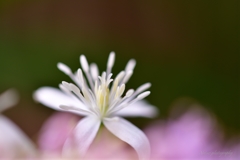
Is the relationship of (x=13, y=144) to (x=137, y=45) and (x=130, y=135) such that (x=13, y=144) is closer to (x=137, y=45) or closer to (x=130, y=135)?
(x=130, y=135)

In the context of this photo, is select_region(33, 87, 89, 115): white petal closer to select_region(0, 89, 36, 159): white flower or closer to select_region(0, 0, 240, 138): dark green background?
select_region(0, 89, 36, 159): white flower

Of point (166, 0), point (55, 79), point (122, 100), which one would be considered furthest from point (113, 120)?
point (166, 0)

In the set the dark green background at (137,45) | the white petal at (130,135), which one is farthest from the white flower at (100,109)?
the dark green background at (137,45)

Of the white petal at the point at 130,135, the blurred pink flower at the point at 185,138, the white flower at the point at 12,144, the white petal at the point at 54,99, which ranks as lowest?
the white flower at the point at 12,144

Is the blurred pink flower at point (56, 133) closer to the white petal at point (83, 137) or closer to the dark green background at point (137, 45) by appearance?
the white petal at point (83, 137)

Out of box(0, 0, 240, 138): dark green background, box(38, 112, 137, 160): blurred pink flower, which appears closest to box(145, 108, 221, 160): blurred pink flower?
box(38, 112, 137, 160): blurred pink flower

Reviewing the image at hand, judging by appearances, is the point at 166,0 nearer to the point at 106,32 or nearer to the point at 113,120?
the point at 106,32

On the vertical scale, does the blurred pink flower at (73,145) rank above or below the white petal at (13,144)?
above

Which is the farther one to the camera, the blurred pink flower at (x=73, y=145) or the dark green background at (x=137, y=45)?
the dark green background at (x=137, y=45)
